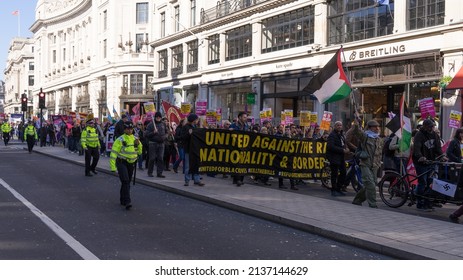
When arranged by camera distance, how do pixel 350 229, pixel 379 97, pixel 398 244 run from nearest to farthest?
pixel 398 244, pixel 350 229, pixel 379 97

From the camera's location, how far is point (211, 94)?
3834cm

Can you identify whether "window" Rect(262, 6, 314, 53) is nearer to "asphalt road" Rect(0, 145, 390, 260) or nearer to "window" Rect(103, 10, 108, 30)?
"asphalt road" Rect(0, 145, 390, 260)

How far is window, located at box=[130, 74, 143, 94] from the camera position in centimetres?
5719

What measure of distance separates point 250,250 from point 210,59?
32.4 m

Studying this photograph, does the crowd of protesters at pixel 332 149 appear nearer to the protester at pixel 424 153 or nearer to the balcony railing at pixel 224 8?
the protester at pixel 424 153

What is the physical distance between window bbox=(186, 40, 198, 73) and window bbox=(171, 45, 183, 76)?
4.58 ft

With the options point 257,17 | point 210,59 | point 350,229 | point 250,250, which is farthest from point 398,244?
point 210,59

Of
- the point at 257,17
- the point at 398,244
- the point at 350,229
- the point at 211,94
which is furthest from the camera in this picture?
the point at 211,94

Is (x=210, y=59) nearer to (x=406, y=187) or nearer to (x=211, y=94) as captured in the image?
(x=211, y=94)

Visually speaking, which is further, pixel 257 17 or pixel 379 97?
pixel 257 17

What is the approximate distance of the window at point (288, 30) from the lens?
94.9ft

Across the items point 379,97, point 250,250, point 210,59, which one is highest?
point 210,59

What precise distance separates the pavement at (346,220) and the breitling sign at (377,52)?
12430 millimetres

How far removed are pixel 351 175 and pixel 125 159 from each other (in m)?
5.35
